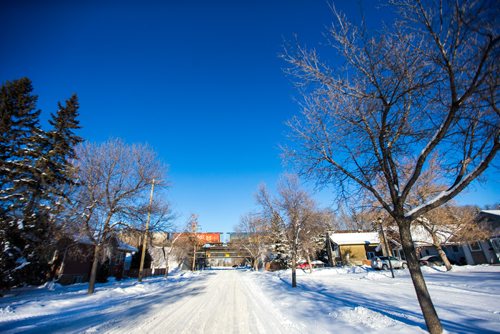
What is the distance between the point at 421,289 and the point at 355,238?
39719 millimetres

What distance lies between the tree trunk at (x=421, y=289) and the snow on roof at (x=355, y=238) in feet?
124

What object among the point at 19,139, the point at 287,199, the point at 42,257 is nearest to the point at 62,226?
the point at 42,257

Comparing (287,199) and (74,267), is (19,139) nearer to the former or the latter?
(74,267)

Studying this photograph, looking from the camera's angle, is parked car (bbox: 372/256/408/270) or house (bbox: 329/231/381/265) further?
house (bbox: 329/231/381/265)

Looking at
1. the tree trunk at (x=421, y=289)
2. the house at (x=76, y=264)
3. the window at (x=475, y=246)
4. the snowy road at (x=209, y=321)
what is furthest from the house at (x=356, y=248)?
the tree trunk at (x=421, y=289)

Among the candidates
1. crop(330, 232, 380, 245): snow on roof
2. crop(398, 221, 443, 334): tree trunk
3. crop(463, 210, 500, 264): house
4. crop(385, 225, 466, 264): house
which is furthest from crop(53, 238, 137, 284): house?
crop(463, 210, 500, 264): house

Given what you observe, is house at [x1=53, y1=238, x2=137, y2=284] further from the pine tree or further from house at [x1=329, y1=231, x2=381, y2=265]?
house at [x1=329, y1=231, x2=381, y2=265]

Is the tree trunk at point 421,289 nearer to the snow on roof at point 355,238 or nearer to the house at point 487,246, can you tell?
the house at point 487,246

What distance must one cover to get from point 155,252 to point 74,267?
102ft

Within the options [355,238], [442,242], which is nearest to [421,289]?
[442,242]

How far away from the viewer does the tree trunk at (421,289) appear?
488 centimetres

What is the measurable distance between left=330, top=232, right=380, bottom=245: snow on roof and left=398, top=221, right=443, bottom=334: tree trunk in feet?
124

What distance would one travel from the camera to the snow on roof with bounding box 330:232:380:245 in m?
39.4

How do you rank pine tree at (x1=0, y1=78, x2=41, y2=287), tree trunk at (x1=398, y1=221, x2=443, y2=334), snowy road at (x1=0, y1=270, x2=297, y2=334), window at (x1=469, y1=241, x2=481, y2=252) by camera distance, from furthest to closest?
window at (x1=469, y1=241, x2=481, y2=252) → pine tree at (x1=0, y1=78, x2=41, y2=287) → snowy road at (x1=0, y1=270, x2=297, y2=334) → tree trunk at (x1=398, y1=221, x2=443, y2=334)
